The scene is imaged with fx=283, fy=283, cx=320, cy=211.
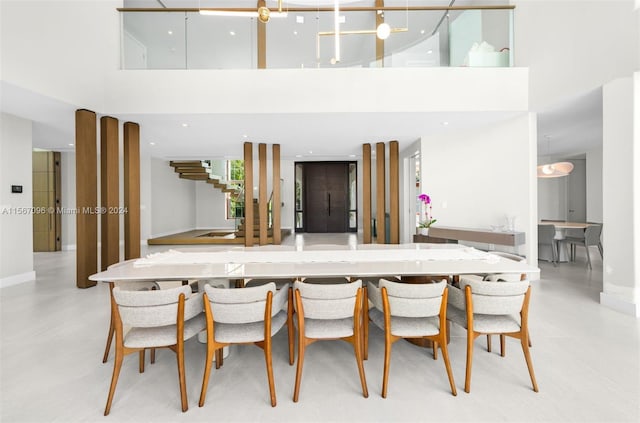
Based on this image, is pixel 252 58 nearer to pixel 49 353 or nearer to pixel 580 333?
pixel 49 353

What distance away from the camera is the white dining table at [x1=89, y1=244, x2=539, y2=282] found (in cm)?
212

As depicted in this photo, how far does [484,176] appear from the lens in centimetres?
564

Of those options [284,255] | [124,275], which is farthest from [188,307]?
[284,255]

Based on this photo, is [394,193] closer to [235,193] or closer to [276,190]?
[276,190]

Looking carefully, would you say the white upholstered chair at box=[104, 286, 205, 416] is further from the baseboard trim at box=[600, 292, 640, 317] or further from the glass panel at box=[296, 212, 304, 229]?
the glass panel at box=[296, 212, 304, 229]

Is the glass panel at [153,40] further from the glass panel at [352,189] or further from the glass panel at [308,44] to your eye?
the glass panel at [352,189]

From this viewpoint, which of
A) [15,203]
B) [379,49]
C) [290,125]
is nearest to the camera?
[15,203]

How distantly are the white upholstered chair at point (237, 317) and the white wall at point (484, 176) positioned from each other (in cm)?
503

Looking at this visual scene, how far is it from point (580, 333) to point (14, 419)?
476 centimetres

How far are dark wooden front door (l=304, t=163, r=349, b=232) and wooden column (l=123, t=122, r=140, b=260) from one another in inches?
273

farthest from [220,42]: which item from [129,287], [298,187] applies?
[298,187]

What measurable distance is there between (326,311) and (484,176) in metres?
5.11

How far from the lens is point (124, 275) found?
6.97ft

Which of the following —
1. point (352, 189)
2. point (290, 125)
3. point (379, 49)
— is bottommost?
point (352, 189)
